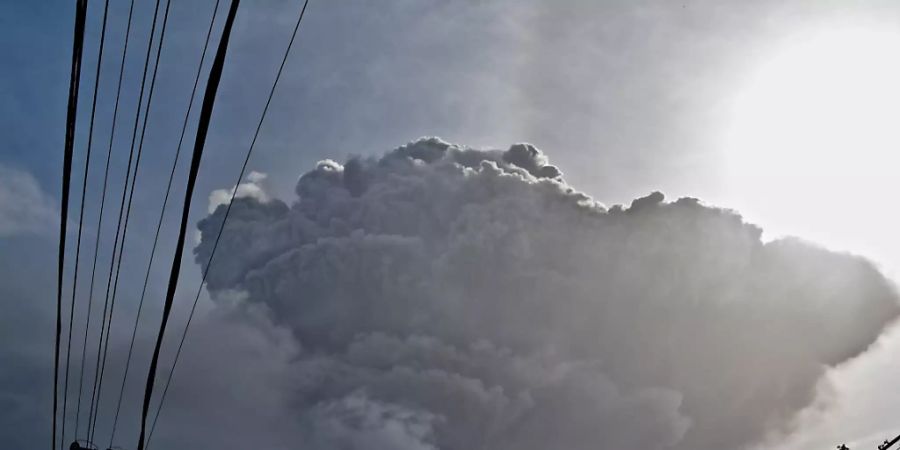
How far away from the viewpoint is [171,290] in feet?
47.3

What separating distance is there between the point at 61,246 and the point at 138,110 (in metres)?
4.74

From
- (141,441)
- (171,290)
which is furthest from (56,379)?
(171,290)

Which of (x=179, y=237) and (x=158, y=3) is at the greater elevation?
(x=158, y=3)

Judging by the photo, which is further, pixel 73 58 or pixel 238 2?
pixel 73 58

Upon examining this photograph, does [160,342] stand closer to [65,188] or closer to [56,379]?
[65,188]

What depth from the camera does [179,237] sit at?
12.9m

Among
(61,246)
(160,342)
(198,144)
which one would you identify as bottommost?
(198,144)

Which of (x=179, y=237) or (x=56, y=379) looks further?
(x=56, y=379)

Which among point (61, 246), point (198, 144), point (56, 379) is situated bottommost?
point (198, 144)

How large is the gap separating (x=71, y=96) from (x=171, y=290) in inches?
181

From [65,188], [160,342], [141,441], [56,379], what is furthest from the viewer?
[56,379]

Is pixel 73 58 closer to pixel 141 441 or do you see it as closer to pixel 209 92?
pixel 209 92

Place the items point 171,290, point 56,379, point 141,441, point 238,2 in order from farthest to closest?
point 56,379 < point 141,441 < point 171,290 < point 238,2

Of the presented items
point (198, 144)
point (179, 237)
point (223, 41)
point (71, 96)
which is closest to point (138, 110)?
point (71, 96)
